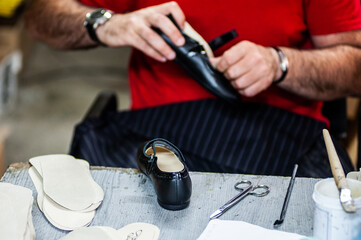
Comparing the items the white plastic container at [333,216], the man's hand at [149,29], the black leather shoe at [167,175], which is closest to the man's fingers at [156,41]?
the man's hand at [149,29]

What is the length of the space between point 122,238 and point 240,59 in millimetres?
557

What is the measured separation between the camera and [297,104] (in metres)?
1.43

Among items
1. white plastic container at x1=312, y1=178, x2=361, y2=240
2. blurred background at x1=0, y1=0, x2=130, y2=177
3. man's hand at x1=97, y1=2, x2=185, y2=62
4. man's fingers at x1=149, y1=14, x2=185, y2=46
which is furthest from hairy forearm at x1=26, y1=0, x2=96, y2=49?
white plastic container at x1=312, y1=178, x2=361, y2=240

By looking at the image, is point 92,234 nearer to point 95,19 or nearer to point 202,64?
point 202,64

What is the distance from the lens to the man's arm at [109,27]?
1215 mm

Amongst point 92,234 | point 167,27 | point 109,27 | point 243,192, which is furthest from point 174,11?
point 92,234

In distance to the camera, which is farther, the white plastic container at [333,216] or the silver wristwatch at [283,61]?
the silver wristwatch at [283,61]

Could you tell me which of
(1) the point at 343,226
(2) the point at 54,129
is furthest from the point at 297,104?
(2) the point at 54,129

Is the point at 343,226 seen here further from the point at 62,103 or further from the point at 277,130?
the point at 62,103

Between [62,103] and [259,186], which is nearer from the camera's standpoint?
[259,186]

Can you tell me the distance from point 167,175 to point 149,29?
0.47 metres

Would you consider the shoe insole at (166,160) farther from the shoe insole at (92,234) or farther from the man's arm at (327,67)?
the man's arm at (327,67)

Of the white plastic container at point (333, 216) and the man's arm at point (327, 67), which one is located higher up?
the white plastic container at point (333, 216)

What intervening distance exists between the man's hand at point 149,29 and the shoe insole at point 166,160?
0.32m
